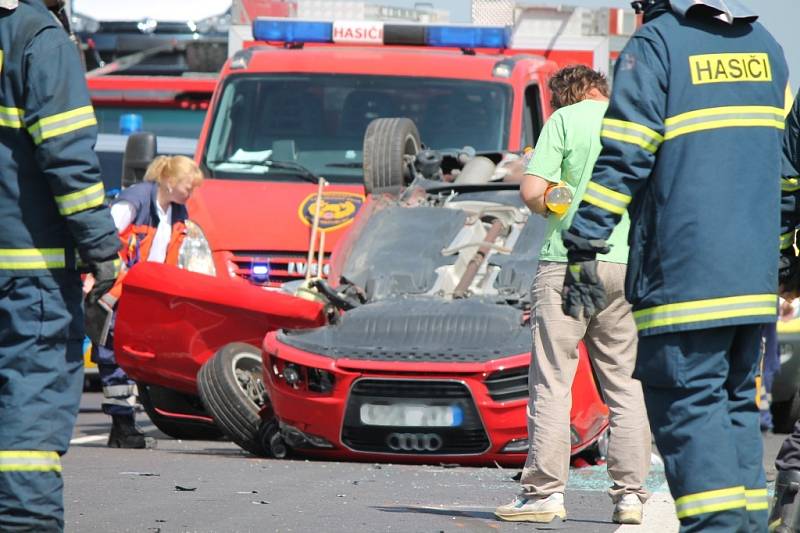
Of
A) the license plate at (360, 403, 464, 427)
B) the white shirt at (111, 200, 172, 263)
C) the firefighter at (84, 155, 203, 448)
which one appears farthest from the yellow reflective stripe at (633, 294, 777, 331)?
the firefighter at (84, 155, 203, 448)

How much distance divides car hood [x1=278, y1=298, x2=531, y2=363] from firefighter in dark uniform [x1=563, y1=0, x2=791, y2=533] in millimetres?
3235

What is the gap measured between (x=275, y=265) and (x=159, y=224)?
102cm

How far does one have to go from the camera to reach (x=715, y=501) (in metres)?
4.75

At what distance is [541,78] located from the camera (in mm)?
12570

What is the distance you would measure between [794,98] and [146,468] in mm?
3824

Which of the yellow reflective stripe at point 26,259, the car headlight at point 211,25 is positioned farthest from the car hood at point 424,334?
the car headlight at point 211,25

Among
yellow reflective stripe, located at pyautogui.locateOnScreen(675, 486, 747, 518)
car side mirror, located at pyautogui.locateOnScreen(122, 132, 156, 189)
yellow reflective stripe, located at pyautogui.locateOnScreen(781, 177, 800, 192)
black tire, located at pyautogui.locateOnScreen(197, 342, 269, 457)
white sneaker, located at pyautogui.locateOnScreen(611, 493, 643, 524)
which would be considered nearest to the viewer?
yellow reflective stripe, located at pyautogui.locateOnScreen(675, 486, 747, 518)

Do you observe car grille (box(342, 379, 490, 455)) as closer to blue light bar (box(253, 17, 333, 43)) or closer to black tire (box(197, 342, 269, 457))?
black tire (box(197, 342, 269, 457))

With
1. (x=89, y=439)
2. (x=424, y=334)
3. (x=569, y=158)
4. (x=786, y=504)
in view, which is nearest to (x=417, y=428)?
(x=424, y=334)

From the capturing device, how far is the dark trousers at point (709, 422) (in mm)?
4773

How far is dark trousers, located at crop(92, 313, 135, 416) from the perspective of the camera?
9.75m

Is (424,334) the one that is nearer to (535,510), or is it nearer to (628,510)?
(535,510)

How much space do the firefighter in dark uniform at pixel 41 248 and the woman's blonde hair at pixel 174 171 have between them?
4.16 meters

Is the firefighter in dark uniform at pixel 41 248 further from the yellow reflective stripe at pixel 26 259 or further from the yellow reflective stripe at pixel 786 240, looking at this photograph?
the yellow reflective stripe at pixel 786 240
